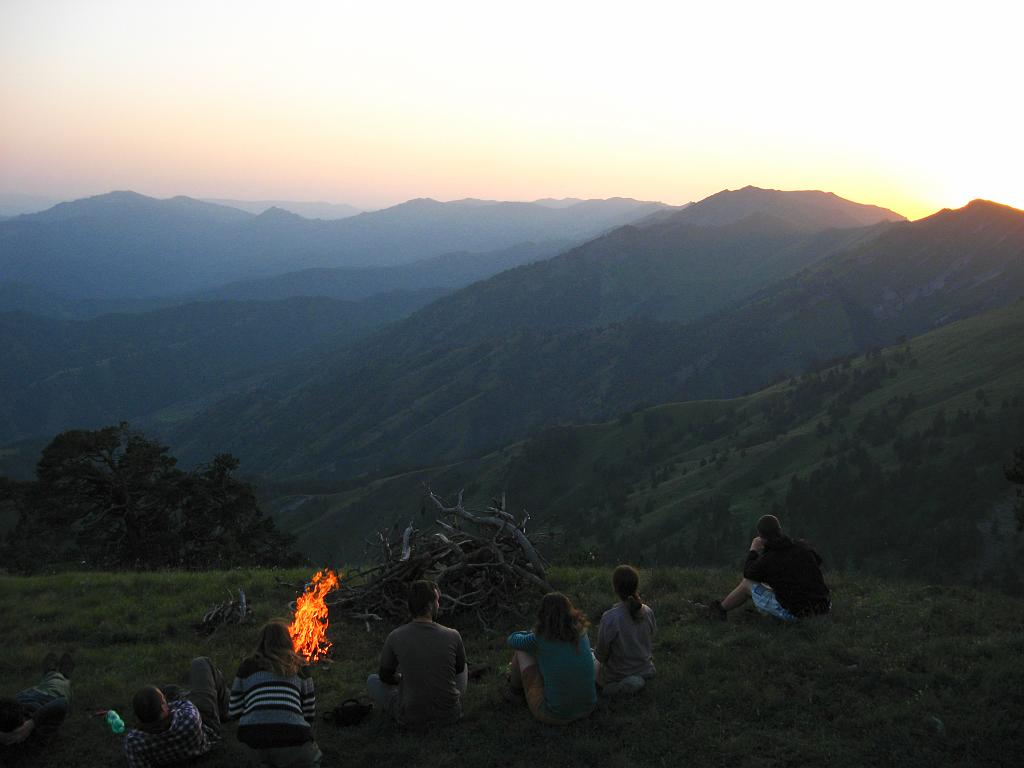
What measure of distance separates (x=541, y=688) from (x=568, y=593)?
407 cm

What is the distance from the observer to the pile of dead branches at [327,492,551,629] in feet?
33.8

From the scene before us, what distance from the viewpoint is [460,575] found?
1059 centimetres

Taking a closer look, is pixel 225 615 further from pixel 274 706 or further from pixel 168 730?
pixel 274 706

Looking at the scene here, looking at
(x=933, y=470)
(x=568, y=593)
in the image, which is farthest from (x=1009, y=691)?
(x=933, y=470)

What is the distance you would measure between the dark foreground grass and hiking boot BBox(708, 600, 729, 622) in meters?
0.16

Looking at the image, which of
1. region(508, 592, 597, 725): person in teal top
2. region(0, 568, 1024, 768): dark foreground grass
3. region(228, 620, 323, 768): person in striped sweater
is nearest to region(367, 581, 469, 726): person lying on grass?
region(0, 568, 1024, 768): dark foreground grass

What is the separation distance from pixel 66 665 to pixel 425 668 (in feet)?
16.9

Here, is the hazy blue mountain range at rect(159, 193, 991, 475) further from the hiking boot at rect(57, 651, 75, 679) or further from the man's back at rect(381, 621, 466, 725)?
the man's back at rect(381, 621, 466, 725)

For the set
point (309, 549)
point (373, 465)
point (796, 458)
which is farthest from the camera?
point (373, 465)

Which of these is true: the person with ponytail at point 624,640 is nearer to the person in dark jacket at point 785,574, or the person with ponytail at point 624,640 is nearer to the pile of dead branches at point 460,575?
the person in dark jacket at point 785,574

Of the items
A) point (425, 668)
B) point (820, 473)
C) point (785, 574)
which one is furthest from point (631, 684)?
point (820, 473)

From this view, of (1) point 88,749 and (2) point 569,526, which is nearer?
(1) point 88,749

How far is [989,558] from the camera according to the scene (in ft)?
118

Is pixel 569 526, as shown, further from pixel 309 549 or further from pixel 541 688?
pixel 541 688
